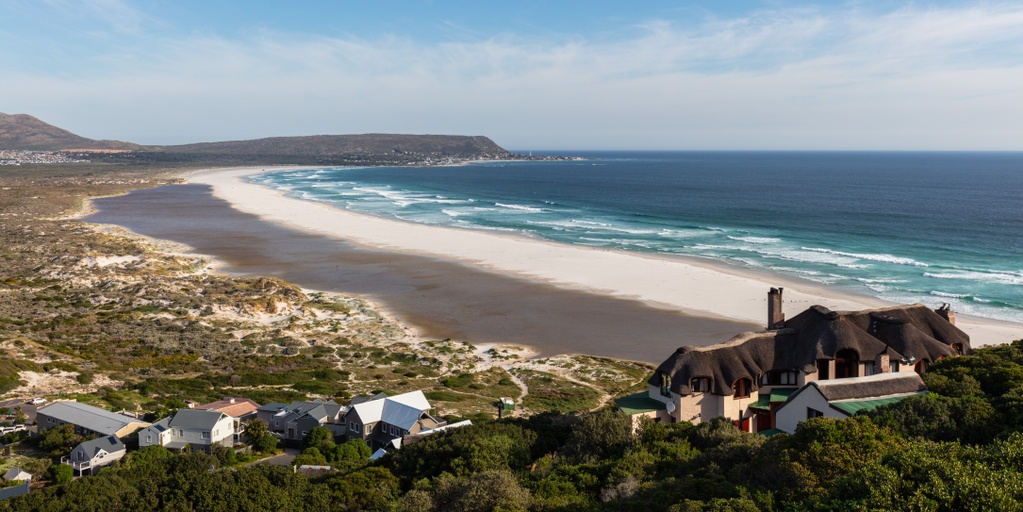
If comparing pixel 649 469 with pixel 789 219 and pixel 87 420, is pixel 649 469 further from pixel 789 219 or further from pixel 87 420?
pixel 789 219

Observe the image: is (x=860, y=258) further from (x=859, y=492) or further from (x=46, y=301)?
(x=46, y=301)

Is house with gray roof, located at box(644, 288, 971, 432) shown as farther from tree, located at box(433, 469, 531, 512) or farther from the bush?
the bush

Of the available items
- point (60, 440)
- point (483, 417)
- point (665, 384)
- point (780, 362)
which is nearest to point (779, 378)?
point (780, 362)

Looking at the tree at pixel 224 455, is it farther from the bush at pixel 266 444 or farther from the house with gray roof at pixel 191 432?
the bush at pixel 266 444

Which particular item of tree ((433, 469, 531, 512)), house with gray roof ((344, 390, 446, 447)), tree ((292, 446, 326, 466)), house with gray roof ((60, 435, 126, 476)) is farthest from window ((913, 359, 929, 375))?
house with gray roof ((60, 435, 126, 476))

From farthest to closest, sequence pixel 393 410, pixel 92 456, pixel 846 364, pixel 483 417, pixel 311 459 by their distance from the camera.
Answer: pixel 483 417 → pixel 393 410 → pixel 846 364 → pixel 311 459 → pixel 92 456

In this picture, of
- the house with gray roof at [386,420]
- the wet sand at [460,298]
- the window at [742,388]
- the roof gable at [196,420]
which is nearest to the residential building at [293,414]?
the house with gray roof at [386,420]
